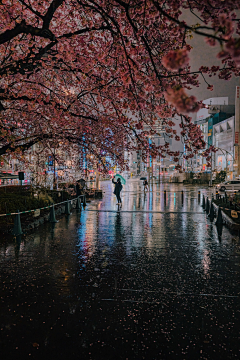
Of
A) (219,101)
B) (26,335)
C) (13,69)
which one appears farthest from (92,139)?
(219,101)

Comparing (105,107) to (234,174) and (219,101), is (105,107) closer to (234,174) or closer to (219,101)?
(234,174)

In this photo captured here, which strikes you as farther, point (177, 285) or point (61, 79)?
point (61, 79)

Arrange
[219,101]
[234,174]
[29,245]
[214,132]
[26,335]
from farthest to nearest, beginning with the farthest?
1. [219,101]
2. [214,132]
3. [234,174]
4. [29,245]
5. [26,335]

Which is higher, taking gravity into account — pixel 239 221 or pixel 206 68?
pixel 206 68

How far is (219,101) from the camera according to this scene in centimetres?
12431

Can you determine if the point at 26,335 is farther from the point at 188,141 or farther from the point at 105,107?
the point at 105,107

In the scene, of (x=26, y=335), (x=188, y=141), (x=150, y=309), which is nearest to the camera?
(x=26, y=335)

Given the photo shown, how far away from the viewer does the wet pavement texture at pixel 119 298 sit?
3785mm

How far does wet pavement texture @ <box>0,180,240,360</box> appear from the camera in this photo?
3785 millimetres

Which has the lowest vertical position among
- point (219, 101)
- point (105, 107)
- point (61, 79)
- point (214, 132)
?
point (105, 107)

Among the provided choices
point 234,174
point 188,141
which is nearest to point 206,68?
point 188,141

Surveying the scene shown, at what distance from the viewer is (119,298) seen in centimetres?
529

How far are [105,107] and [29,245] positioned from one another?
697 centimetres

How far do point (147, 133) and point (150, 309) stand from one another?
506cm
